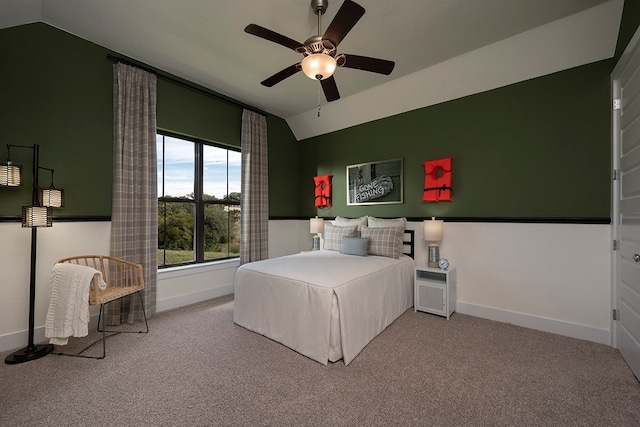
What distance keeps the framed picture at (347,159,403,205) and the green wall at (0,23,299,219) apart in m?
2.77

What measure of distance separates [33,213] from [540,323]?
15.6 ft

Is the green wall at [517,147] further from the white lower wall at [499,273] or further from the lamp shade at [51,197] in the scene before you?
the lamp shade at [51,197]

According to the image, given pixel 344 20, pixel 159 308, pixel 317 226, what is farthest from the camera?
pixel 317 226

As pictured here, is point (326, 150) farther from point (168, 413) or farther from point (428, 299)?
point (168, 413)

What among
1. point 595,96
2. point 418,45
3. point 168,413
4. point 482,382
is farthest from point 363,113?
point 168,413

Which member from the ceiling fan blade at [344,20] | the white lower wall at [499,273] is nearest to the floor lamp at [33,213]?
the white lower wall at [499,273]

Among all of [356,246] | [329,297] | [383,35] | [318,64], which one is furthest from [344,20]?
[356,246]

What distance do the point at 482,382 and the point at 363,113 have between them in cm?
352

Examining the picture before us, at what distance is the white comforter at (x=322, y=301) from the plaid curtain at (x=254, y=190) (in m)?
1.23

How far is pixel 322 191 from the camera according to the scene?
15.2 feet

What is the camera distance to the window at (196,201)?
3477 mm

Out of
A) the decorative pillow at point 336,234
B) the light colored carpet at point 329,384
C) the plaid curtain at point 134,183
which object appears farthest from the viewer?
the decorative pillow at point 336,234

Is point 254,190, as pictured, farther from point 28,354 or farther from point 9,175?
point 28,354

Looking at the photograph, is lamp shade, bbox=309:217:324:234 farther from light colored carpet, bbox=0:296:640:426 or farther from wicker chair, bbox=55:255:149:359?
wicker chair, bbox=55:255:149:359
